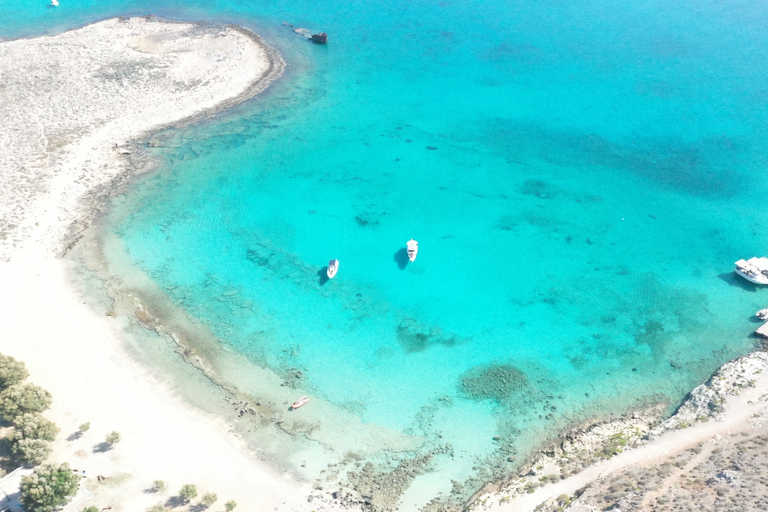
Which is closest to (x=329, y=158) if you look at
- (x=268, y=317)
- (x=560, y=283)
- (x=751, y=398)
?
(x=268, y=317)

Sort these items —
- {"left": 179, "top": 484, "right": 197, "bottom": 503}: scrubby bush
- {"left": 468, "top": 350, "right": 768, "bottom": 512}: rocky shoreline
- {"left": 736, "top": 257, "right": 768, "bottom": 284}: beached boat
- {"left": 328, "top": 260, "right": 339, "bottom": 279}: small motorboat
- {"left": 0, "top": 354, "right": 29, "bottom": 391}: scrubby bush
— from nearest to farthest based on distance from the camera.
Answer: {"left": 468, "top": 350, "right": 768, "bottom": 512}: rocky shoreline < {"left": 179, "top": 484, "right": 197, "bottom": 503}: scrubby bush < {"left": 0, "top": 354, "right": 29, "bottom": 391}: scrubby bush < {"left": 736, "top": 257, "right": 768, "bottom": 284}: beached boat < {"left": 328, "top": 260, "right": 339, "bottom": 279}: small motorboat

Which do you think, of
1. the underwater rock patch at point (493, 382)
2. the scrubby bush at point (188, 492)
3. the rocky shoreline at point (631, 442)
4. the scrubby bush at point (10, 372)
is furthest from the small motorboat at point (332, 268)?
the scrubby bush at point (10, 372)

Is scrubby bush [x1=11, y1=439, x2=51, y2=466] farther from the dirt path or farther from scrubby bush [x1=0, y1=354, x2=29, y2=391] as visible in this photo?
the dirt path

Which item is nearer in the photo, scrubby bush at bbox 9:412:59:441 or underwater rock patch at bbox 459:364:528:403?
scrubby bush at bbox 9:412:59:441

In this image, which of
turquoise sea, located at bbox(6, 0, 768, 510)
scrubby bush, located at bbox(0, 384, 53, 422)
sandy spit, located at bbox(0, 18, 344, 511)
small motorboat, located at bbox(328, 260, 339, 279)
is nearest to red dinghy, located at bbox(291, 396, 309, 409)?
turquoise sea, located at bbox(6, 0, 768, 510)

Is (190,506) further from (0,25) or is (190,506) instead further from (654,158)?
(0,25)

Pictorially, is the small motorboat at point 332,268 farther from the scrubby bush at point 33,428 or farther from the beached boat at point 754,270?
the beached boat at point 754,270
